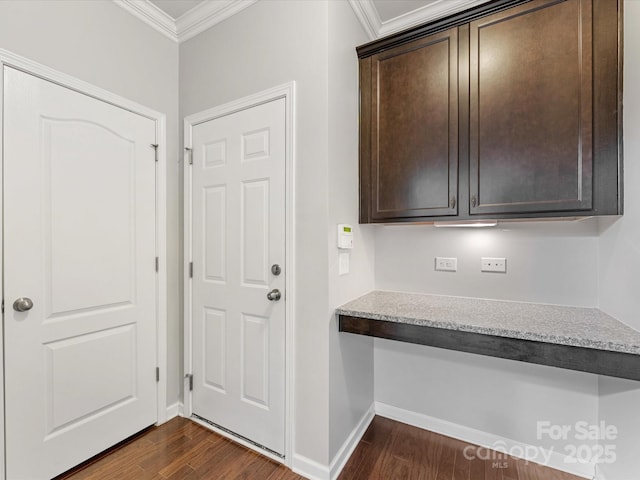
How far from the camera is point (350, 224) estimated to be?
1.80m

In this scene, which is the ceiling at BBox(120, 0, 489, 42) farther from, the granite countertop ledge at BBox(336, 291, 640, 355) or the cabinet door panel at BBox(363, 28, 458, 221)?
the granite countertop ledge at BBox(336, 291, 640, 355)

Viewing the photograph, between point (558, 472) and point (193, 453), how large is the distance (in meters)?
2.12

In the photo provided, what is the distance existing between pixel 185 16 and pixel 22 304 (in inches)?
81.1

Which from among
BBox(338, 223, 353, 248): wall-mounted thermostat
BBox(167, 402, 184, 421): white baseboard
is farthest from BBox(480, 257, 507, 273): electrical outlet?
BBox(167, 402, 184, 421): white baseboard

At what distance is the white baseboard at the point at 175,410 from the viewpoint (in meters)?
2.08

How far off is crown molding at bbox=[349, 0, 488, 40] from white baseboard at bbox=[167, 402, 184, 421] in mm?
2982

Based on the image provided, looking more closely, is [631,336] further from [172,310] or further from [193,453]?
[172,310]

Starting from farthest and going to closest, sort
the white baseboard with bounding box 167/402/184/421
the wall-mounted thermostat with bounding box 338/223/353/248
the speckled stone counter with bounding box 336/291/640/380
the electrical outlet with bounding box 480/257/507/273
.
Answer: the white baseboard with bounding box 167/402/184/421
the electrical outlet with bounding box 480/257/507/273
the wall-mounted thermostat with bounding box 338/223/353/248
the speckled stone counter with bounding box 336/291/640/380

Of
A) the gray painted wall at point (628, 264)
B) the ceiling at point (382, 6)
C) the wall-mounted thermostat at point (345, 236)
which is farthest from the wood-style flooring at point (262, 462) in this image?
the ceiling at point (382, 6)

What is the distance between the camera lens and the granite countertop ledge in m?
1.16

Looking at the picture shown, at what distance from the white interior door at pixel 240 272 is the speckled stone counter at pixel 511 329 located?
Result: 527 millimetres

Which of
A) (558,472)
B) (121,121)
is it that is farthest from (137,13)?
(558,472)

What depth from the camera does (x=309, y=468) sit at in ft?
5.20

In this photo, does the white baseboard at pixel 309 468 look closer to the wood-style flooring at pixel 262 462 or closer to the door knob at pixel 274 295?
the wood-style flooring at pixel 262 462
